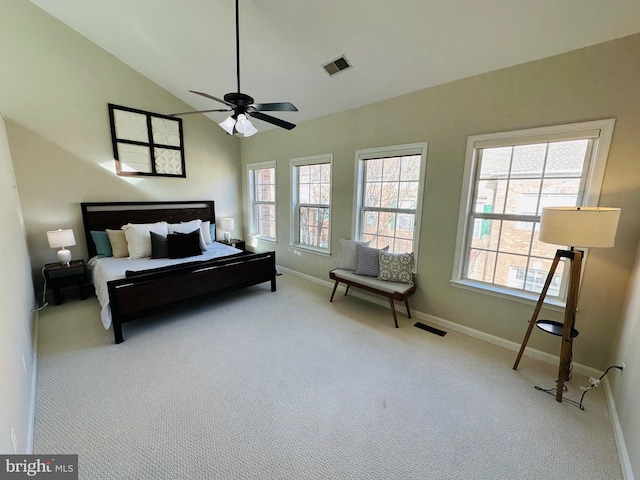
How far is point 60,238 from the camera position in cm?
341

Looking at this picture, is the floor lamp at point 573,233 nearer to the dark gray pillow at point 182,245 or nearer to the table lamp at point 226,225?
the dark gray pillow at point 182,245

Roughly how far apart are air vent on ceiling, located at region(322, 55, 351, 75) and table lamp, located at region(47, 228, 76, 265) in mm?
3914

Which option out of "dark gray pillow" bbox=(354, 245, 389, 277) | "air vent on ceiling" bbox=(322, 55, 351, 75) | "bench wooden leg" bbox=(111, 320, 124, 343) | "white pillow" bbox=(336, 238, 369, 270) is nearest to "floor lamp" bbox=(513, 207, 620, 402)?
"dark gray pillow" bbox=(354, 245, 389, 277)

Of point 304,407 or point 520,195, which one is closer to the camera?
point 304,407

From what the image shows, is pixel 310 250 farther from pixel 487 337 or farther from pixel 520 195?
pixel 520 195

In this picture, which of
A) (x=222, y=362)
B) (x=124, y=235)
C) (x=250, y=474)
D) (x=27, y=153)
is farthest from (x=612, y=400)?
(x=27, y=153)

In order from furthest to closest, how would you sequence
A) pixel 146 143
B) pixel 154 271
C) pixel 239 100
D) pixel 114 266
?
pixel 146 143
pixel 114 266
pixel 154 271
pixel 239 100

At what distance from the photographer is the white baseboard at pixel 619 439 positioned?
4.64 ft

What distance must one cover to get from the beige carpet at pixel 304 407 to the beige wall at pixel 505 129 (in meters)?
0.40

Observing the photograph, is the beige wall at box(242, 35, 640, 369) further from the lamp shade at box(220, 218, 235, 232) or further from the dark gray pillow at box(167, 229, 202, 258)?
the lamp shade at box(220, 218, 235, 232)

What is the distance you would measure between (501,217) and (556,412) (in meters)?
1.61

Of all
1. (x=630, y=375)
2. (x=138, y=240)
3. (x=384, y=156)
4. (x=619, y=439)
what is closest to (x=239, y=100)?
(x=384, y=156)

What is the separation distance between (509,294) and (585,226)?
1.04 metres

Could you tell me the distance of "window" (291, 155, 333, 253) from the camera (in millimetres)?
4074
